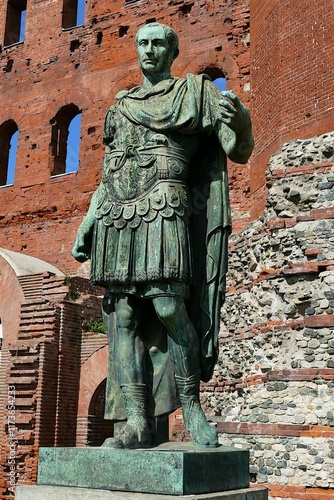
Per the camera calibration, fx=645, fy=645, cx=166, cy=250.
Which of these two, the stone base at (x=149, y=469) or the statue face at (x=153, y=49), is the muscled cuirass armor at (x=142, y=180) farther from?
the stone base at (x=149, y=469)

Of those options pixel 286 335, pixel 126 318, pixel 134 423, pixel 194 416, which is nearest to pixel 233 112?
pixel 126 318

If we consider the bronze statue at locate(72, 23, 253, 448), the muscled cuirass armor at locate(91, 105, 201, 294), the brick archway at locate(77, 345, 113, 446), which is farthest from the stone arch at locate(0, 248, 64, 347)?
the muscled cuirass armor at locate(91, 105, 201, 294)

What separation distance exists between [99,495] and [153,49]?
245cm

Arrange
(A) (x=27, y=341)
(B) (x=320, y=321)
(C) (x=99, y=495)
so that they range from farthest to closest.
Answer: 1. (A) (x=27, y=341)
2. (B) (x=320, y=321)
3. (C) (x=99, y=495)

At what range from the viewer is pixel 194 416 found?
338cm

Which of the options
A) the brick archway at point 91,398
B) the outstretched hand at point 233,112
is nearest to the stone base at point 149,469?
the outstretched hand at point 233,112

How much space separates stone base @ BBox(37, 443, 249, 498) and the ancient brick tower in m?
5.67

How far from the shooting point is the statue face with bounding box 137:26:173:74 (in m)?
3.75

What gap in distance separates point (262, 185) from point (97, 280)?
867 cm

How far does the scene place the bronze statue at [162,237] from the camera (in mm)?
3426

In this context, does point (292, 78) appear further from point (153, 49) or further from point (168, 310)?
point (168, 310)

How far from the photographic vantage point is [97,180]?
17.0 metres

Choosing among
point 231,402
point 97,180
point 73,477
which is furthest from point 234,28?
point 73,477

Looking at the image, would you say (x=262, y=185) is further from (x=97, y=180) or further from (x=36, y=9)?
(x=36, y=9)
